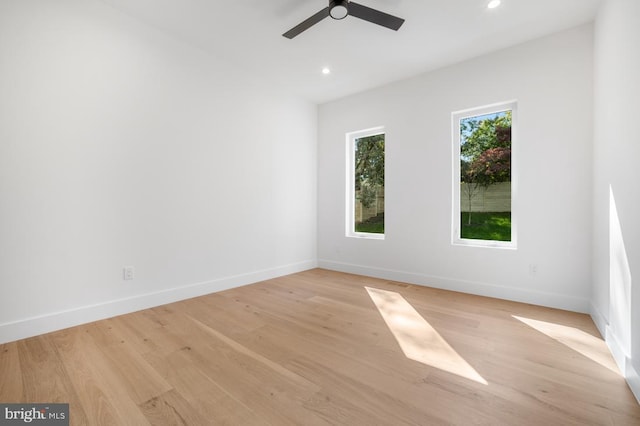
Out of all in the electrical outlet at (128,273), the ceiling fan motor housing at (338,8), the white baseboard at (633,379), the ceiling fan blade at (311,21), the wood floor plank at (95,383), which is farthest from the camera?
the electrical outlet at (128,273)

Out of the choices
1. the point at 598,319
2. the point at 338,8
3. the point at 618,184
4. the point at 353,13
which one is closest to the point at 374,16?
the point at 353,13

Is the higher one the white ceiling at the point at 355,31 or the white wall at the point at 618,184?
the white ceiling at the point at 355,31

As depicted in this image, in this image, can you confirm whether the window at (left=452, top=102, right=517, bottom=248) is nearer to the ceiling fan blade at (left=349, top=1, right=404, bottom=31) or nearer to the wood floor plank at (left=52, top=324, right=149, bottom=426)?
the ceiling fan blade at (left=349, top=1, right=404, bottom=31)

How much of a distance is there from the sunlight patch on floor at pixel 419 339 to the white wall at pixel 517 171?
3.13ft

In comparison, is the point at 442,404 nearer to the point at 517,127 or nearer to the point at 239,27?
the point at 517,127

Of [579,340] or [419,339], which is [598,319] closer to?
[579,340]

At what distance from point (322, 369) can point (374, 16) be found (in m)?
2.59

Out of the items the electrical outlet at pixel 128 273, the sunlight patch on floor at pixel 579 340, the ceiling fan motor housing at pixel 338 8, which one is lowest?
the sunlight patch on floor at pixel 579 340

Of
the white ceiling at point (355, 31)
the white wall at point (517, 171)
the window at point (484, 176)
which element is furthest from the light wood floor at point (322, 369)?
the white ceiling at point (355, 31)

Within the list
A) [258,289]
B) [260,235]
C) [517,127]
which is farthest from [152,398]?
[517,127]

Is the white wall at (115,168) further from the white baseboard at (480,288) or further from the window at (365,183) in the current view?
the white baseboard at (480,288)

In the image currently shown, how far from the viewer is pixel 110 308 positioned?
256cm

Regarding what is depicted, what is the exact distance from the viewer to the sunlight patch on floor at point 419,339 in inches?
70.6

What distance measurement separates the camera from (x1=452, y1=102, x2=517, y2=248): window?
3.20 metres
